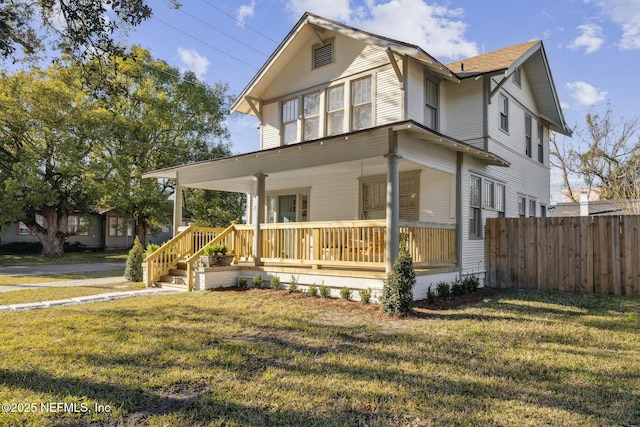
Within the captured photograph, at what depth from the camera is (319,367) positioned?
15.0 feet

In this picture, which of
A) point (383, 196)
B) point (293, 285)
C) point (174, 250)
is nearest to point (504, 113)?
point (383, 196)

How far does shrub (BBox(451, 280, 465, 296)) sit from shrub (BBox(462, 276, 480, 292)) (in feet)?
0.52

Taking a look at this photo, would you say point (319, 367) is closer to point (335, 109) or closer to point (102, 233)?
point (335, 109)

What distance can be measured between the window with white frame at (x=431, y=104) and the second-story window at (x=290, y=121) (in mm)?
4106

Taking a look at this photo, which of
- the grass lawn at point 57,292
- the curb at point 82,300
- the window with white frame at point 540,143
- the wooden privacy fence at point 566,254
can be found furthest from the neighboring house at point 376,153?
the grass lawn at point 57,292

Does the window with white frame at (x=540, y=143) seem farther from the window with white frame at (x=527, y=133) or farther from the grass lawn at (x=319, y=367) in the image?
the grass lawn at (x=319, y=367)

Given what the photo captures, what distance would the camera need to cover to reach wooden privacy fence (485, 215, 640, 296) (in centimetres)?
1028

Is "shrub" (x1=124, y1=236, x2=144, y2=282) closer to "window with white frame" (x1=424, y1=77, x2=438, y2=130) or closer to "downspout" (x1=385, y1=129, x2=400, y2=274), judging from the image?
"downspout" (x1=385, y1=129, x2=400, y2=274)

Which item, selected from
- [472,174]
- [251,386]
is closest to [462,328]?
[251,386]

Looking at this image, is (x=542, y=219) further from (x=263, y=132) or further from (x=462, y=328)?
(x=263, y=132)

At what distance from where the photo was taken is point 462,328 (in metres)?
6.50

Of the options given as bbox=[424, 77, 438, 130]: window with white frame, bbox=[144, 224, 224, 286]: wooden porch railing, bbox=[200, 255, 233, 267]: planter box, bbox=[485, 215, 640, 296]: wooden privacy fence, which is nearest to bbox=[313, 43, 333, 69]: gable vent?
bbox=[424, 77, 438, 130]: window with white frame

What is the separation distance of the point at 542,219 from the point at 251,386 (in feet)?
33.8

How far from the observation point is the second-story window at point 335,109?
38.7 feet
